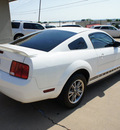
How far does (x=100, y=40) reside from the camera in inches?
145

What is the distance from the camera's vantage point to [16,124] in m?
2.47

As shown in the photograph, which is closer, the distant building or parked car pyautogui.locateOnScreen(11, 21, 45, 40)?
the distant building

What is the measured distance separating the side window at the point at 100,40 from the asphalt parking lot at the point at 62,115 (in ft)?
4.16

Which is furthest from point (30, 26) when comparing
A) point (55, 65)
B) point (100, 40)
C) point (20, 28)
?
point (55, 65)

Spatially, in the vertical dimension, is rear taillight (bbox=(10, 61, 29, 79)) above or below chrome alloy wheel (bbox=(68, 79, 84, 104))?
above

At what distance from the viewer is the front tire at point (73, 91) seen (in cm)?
268

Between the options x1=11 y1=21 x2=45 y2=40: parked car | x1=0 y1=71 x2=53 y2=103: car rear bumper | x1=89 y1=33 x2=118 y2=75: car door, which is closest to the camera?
x1=0 y1=71 x2=53 y2=103: car rear bumper

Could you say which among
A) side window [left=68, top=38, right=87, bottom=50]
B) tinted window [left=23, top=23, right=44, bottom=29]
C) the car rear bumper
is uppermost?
tinted window [left=23, top=23, right=44, bottom=29]

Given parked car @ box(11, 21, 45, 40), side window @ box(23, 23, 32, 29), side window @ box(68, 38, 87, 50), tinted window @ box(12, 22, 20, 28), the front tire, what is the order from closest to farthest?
the front tire, side window @ box(68, 38, 87, 50), parked car @ box(11, 21, 45, 40), tinted window @ box(12, 22, 20, 28), side window @ box(23, 23, 32, 29)

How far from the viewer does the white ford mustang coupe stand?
2201 millimetres

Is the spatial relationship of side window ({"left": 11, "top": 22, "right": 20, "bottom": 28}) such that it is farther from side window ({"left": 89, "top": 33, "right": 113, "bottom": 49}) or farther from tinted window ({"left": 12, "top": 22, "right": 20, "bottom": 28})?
side window ({"left": 89, "top": 33, "right": 113, "bottom": 49})

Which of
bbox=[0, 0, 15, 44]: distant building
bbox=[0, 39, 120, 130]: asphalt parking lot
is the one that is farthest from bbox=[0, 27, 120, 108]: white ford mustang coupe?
bbox=[0, 0, 15, 44]: distant building

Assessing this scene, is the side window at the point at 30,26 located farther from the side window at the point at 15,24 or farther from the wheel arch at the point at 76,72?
the wheel arch at the point at 76,72

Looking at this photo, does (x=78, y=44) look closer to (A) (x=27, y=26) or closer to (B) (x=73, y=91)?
(B) (x=73, y=91)
